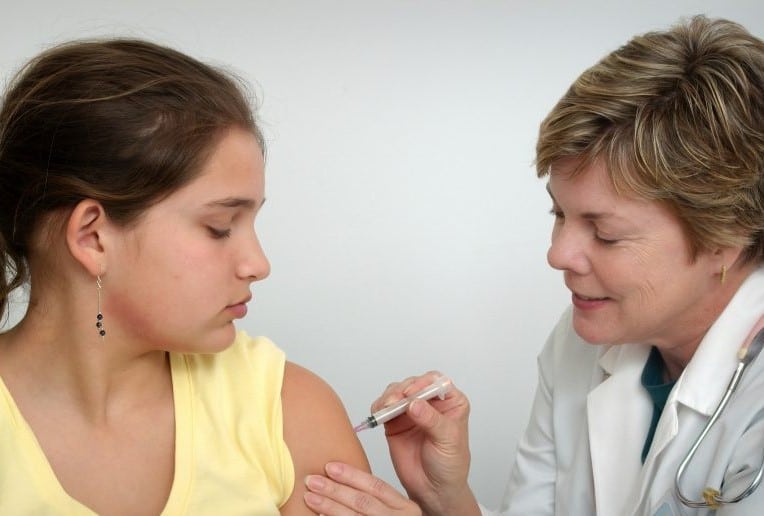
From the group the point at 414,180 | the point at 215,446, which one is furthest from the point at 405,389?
the point at 414,180

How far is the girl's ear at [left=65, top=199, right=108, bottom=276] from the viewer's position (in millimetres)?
1434

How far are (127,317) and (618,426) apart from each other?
911mm

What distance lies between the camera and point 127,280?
1468 mm

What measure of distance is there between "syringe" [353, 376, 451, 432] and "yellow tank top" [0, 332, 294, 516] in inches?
6.8

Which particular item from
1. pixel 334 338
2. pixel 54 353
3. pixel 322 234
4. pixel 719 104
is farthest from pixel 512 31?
pixel 54 353

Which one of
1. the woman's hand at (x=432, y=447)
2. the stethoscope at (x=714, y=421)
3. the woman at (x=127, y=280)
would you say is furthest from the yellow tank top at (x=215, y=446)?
the stethoscope at (x=714, y=421)

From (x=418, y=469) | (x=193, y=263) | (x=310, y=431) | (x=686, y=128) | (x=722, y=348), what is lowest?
(x=418, y=469)

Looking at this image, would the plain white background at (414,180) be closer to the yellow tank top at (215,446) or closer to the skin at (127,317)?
the yellow tank top at (215,446)

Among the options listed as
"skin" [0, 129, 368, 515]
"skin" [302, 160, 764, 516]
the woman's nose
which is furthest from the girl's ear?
the woman's nose

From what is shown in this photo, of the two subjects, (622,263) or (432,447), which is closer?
(622,263)

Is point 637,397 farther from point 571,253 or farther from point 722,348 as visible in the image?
point 571,253

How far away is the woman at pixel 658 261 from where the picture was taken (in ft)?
5.10

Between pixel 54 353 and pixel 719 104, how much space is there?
43.5 inches

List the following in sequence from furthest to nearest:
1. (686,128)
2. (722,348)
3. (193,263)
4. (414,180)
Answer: (414,180) → (722,348) → (686,128) → (193,263)
